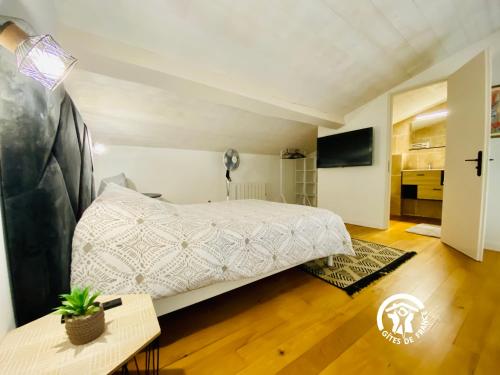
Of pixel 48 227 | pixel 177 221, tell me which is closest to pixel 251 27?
pixel 177 221

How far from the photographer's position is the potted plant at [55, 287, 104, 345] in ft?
1.95

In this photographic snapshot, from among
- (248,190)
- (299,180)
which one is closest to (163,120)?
(248,190)

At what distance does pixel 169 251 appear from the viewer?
1076 mm

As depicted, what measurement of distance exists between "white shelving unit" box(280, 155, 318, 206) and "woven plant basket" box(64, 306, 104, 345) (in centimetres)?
474

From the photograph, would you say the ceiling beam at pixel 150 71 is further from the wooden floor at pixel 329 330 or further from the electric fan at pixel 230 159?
the wooden floor at pixel 329 330

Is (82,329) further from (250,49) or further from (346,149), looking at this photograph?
(346,149)

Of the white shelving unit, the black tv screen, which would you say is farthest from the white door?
the white shelving unit

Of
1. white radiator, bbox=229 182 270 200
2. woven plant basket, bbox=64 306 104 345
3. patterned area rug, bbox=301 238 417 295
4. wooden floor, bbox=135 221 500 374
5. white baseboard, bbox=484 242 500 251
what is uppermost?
white radiator, bbox=229 182 270 200

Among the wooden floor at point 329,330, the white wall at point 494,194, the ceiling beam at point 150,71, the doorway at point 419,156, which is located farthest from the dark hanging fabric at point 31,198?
the doorway at point 419,156

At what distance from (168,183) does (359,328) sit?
340cm

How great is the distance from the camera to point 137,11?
4.81 ft

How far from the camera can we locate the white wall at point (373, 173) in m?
2.86

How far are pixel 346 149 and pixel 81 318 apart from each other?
4000 millimetres

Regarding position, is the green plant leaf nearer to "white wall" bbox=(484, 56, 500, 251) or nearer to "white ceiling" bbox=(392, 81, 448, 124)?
"white wall" bbox=(484, 56, 500, 251)
